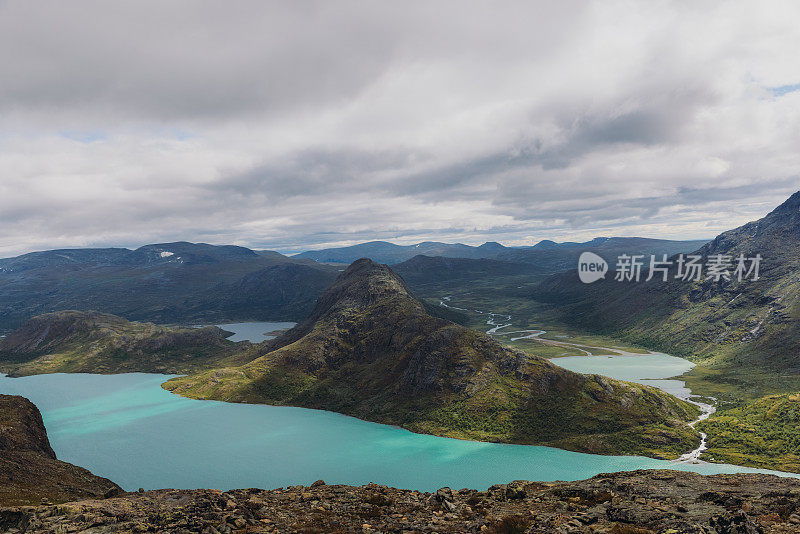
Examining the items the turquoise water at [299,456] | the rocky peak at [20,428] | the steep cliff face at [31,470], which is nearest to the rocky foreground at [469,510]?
the steep cliff face at [31,470]

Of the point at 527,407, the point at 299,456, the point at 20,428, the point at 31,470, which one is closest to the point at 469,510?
the point at 31,470

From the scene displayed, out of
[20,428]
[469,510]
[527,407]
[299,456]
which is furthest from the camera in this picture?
[527,407]

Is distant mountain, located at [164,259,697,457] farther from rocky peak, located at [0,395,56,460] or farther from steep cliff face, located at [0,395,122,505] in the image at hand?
rocky peak, located at [0,395,56,460]

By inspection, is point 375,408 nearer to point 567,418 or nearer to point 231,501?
point 567,418

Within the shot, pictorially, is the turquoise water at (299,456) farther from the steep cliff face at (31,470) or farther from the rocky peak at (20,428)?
the steep cliff face at (31,470)

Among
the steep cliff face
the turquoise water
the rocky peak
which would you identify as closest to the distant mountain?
the turquoise water

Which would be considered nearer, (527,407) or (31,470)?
(31,470)

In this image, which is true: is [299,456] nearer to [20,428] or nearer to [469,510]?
[20,428]
